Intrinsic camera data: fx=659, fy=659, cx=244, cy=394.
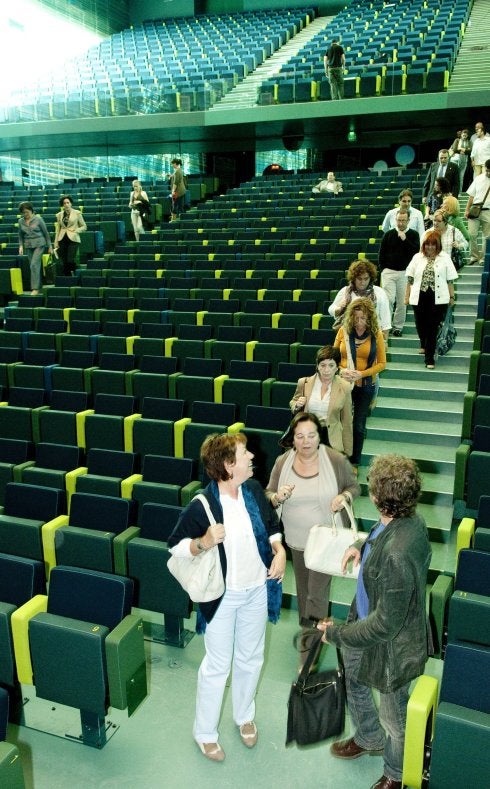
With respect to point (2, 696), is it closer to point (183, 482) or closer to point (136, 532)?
point (136, 532)

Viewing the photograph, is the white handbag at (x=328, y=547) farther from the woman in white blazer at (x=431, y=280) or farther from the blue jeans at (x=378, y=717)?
the woman in white blazer at (x=431, y=280)

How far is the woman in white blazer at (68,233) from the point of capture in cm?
757

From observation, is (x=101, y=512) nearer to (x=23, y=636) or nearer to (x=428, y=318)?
(x=23, y=636)

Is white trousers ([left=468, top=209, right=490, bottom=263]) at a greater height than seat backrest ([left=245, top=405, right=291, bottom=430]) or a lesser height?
greater

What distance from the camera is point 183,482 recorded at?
373cm

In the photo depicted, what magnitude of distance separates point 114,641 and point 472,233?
614cm

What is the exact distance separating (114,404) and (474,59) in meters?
12.3

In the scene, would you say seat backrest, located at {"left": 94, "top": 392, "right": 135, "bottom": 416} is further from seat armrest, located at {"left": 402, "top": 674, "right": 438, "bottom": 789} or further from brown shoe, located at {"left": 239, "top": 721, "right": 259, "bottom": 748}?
seat armrest, located at {"left": 402, "top": 674, "right": 438, "bottom": 789}

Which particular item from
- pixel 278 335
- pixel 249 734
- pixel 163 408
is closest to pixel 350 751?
pixel 249 734

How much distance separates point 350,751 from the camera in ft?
7.53

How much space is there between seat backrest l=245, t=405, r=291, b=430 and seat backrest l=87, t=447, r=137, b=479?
2.51ft

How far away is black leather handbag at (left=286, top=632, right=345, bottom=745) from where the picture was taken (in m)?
2.05

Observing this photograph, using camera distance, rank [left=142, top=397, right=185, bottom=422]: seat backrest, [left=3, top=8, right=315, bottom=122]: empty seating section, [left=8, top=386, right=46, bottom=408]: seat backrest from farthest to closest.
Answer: [left=3, top=8, right=315, bottom=122]: empty seating section < [left=8, top=386, right=46, bottom=408]: seat backrest < [left=142, top=397, right=185, bottom=422]: seat backrest

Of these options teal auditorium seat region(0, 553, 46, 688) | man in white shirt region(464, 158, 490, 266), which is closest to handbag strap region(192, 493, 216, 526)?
teal auditorium seat region(0, 553, 46, 688)
